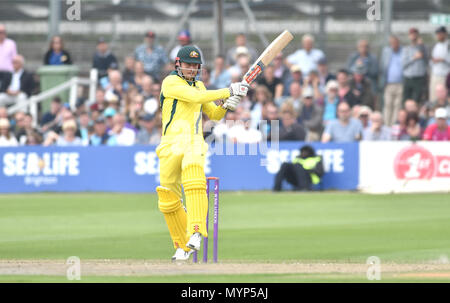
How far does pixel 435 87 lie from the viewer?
22.3 m

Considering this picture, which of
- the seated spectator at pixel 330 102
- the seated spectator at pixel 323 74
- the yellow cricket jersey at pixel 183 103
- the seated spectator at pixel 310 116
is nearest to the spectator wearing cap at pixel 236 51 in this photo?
the seated spectator at pixel 323 74

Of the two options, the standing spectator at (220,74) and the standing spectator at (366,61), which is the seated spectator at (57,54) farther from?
the standing spectator at (366,61)

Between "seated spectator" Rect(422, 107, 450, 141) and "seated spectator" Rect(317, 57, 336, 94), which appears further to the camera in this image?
"seated spectator" Rect(317, 57, 336, 94)

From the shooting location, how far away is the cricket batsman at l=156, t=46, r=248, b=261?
10.8 metres

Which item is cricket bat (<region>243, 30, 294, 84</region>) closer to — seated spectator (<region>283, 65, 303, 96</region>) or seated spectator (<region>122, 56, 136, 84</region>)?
seated spectator (<region>283, 65, 303, 96</region>)

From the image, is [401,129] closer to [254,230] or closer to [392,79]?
[392,79]

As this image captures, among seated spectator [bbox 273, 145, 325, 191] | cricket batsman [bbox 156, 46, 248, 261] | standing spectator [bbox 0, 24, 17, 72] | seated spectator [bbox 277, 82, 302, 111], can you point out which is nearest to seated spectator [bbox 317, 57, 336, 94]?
seated spectator [bbox 277, 82, 302, 111]

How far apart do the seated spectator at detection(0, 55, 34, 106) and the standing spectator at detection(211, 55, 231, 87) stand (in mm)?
4678

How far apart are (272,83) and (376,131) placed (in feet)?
9.14

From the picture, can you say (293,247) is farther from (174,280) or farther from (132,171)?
(132,171)

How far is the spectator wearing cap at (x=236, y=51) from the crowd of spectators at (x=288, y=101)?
0.08 ft

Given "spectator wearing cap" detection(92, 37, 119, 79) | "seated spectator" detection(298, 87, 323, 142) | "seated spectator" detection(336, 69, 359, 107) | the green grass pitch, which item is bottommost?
the green grass pitch

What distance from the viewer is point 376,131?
21.6 meters

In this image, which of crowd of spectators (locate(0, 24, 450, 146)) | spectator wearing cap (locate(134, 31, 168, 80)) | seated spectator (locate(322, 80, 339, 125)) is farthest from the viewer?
spectator wearing cap (locate(134, 31, 168, 80))
